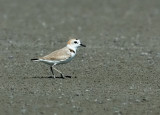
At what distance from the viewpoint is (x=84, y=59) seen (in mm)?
14820

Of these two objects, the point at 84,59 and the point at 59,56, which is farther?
the point at 84,59

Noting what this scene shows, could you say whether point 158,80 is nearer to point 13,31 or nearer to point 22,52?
point 22,52

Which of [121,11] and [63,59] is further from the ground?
[121,11]

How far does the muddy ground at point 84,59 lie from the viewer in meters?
9.87

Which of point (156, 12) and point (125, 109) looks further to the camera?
point (156, 12)

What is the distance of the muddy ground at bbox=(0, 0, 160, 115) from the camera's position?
987cm

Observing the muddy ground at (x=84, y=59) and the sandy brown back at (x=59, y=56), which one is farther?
the sandy brown back at (x=59, y=56)

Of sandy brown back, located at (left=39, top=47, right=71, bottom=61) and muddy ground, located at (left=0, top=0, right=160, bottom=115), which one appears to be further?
sandy brown back, located at (left=39, top=47, right=71, bottom=61)

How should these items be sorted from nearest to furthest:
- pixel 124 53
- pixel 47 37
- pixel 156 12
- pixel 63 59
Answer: pixel 63 59, pixel 124 53, pixel 47 37, pixel 156 12

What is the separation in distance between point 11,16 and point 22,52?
8.18 metres

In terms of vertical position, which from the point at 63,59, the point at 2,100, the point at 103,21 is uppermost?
the point at 103,21

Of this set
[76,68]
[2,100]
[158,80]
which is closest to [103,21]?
[76,68]

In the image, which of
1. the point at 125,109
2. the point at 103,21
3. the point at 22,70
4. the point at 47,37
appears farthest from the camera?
the point at 103,21

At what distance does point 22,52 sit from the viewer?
1587 cm
